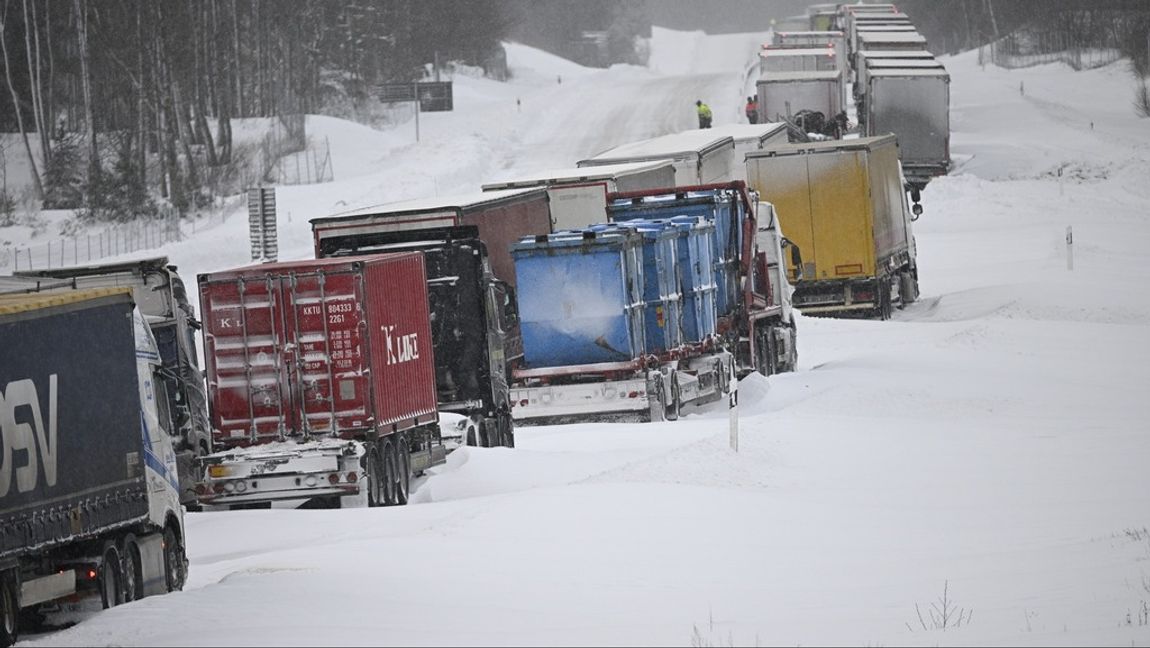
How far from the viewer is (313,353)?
18.9 m

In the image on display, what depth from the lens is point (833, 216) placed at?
1371 inches

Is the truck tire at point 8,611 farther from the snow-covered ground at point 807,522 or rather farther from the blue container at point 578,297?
the blue container at point 578,297

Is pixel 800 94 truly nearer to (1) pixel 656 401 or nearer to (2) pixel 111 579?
(1) pixel 656 401

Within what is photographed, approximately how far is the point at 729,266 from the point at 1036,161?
38.7 meters

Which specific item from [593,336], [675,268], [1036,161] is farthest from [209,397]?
[1036,161]

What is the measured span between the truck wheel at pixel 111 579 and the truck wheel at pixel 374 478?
466 centimetres

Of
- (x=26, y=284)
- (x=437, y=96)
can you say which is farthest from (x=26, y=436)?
(x=437, y=96)

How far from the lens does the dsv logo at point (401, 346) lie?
19609 millimetres

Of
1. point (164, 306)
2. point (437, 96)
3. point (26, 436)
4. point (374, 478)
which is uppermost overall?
point (437, 96)

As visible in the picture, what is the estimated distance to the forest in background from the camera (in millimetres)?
64750

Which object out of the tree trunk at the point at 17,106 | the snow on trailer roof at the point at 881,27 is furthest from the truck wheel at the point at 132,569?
the snow on trailer roof at the point at 881,27

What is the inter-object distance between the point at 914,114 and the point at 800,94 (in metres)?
4.11

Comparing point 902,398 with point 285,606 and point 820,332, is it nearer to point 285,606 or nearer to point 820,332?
point 820,332

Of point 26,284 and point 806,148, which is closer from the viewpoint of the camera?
point 26,284
